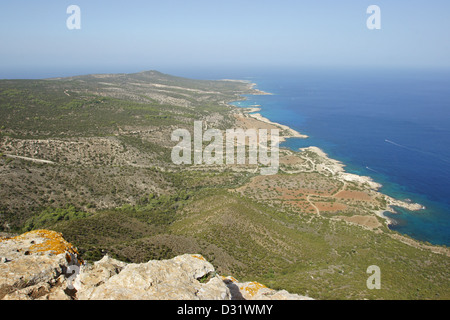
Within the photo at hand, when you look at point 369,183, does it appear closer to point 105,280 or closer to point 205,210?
point 205,210

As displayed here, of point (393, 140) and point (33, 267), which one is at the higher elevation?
point (393, 140)

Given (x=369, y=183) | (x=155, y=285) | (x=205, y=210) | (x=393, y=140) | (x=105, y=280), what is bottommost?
(x=369, y=183)

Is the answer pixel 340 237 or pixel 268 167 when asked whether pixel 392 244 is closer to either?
pixel 340 237

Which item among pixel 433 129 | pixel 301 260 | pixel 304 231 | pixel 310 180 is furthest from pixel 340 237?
pixel 433 129

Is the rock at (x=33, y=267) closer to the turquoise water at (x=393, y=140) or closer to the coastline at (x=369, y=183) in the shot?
the coastline at (x=369, y=183)

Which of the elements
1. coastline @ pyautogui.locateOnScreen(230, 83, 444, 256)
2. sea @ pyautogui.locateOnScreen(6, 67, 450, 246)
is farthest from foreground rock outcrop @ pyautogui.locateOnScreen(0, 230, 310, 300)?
sea @ pyautogui.locateOnScreen(6, 67, 450, 246)

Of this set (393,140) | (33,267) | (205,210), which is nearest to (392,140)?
(393,140)

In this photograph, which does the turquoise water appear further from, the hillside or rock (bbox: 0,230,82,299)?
rock (bbox: 0,230,82,299)

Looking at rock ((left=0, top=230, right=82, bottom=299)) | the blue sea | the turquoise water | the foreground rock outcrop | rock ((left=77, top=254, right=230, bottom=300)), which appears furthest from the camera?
the turquoise water
